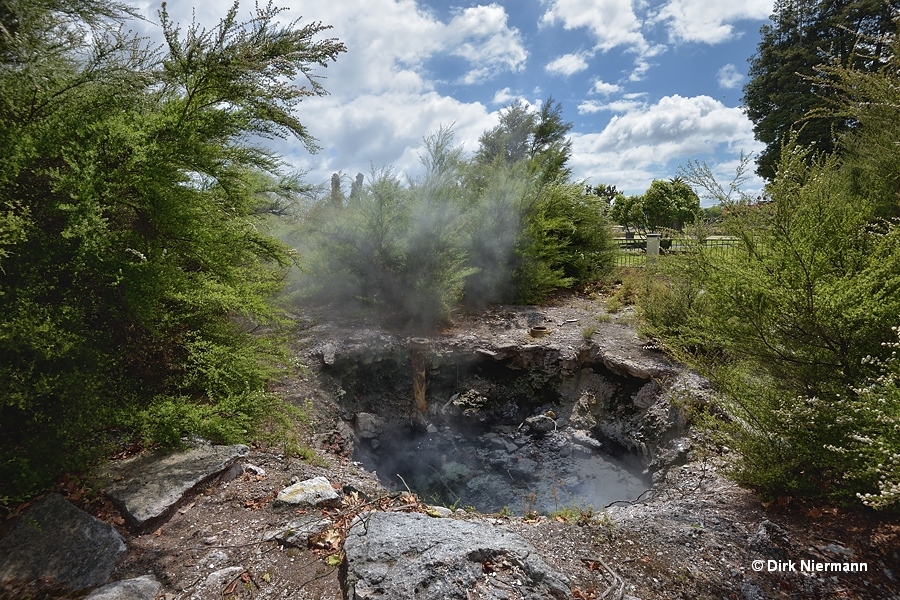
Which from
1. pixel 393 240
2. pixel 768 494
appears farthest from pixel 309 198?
pixel 768 494

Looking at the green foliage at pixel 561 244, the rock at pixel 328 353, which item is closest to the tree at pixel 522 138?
the green foliage at pixel 561 244

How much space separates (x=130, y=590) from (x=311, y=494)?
1169 mm

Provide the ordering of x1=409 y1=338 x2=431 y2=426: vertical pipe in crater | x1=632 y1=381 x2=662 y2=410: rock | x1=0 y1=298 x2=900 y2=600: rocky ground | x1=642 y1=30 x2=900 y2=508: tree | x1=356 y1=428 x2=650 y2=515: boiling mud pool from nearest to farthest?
x1=0 y1=298 x2=900 y2=600: rocky ground
x1=642 y1=30 x2=900 y2=508: tree
x1=356 y1=428 x2=650 y2=515: boiling mud pool
x1=632 y1=381 x2=662 y2=410: rock
x1=409 y1=338 x2=431 y2=426: vertical pipe in crater

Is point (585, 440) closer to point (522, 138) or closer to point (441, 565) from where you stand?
point (441, 565)

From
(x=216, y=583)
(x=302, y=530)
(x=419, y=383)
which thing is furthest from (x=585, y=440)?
(x=216, y=583)

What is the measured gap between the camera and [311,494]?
120 inches

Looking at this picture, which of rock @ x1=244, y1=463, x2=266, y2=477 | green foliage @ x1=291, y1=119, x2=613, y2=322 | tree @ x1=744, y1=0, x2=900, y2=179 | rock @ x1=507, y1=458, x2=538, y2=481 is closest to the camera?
rock @ x1=244, y1=463, x2=266, y2=477

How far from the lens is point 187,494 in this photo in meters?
2.85

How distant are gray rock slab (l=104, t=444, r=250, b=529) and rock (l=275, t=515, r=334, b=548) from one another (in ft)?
2.60

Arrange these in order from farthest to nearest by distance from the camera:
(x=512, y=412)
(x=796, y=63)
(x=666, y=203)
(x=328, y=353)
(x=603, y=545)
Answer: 1. (x=666, y=203)
2. (x=796, y=63)
3. (x=512, y=412)
4. (x=328, y=353)
5. (x=603, y=545)

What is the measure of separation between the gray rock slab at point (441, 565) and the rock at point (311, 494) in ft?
1.92

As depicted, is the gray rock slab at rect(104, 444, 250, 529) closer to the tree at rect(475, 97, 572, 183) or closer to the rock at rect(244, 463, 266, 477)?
the rock at rect(244, 463, 266, 477)

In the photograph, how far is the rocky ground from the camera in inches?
86.8

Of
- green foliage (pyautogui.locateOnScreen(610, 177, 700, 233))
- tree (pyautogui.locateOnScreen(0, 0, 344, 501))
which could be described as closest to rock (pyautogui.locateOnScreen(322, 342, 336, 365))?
tree (pyautogui.locateOnScreen(0, 0, 344, 501))
